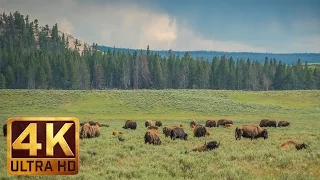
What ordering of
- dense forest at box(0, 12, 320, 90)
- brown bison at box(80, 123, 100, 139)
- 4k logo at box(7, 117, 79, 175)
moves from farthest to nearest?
dense forest at box(0, 12, 320, 90)
brown bison at box(80, 123, 100, 139)
4k logo at box(7, 117, 79, 175)

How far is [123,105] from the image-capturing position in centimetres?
7825

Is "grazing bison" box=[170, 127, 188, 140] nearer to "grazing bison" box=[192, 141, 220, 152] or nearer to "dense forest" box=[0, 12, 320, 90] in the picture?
"grazing bison" box=[192, 141, 220, 152]

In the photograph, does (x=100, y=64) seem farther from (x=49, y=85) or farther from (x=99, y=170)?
(x=99, y=170)

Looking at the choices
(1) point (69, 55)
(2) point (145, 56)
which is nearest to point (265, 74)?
(2) point (145, 56)

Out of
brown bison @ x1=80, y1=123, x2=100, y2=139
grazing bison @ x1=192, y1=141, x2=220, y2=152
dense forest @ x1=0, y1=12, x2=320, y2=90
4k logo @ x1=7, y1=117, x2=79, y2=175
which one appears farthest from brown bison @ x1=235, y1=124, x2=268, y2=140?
dense forest @ x1=0, y1=12, x2=320, y2=90

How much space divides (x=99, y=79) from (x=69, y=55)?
12.7 m

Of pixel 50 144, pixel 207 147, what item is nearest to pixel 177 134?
pixel 207 147

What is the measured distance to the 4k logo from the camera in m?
9.91

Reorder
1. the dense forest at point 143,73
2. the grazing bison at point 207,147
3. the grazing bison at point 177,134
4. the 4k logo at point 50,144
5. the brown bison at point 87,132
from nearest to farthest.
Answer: the 4k logo at point 50,144 < the grazing bison at point 207,147 < the grazing bison at point 177,134 < the brown bison at point 87,132 < the dense forest at point 143,73

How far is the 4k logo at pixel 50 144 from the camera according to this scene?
9.91 m

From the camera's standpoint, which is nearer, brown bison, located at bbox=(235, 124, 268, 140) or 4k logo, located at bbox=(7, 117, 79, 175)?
4k logo, located at bbox=(7, 117, 79, 175)

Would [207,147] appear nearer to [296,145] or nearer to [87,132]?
[296,145]

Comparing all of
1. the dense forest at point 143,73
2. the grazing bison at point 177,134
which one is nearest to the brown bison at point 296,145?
the grazing bison at point 177,134

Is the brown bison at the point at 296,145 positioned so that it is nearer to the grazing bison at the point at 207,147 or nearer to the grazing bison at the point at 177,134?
the grazing bison at the point at 207,147
